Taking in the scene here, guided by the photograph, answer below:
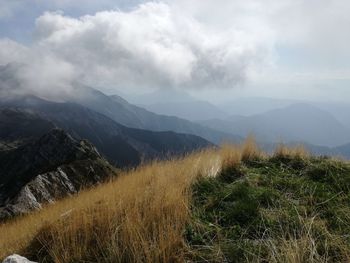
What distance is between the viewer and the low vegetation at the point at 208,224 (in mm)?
4352

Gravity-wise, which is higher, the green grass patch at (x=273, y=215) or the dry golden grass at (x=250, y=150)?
the dry golden grass at (x=250, y=150)

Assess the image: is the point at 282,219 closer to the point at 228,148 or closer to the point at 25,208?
the point at 228,148

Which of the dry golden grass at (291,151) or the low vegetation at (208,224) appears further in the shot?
the dry golden grass at (291,151)

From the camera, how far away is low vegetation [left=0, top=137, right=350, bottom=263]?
171 inches

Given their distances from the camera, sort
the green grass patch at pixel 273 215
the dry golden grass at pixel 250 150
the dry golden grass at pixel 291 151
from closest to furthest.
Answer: the green grass patch at pixel 273 215 → the dry golden grass at pixel 291 151 → the dry golden grass at pixel 250 150

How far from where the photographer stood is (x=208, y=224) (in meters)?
5.35

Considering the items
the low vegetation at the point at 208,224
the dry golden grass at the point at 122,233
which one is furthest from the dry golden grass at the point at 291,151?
the dry golden grass at the point at 122,233

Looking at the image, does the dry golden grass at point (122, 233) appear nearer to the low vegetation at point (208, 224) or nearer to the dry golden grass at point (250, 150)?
the low vegetation at point (208, 224)

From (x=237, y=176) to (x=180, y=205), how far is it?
2936 millimetres

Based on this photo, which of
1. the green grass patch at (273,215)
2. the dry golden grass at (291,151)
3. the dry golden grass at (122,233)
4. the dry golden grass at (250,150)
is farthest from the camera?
the dry golden grass at (250,150)

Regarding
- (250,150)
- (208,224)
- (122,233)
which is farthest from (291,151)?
(122,233)

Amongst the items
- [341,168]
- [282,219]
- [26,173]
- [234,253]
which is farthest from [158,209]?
[26,173]

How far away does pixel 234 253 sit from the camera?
4.37 m

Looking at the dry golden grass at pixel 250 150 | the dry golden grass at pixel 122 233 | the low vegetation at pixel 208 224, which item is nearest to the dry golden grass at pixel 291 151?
the dry golden grass at pixel 250 150
